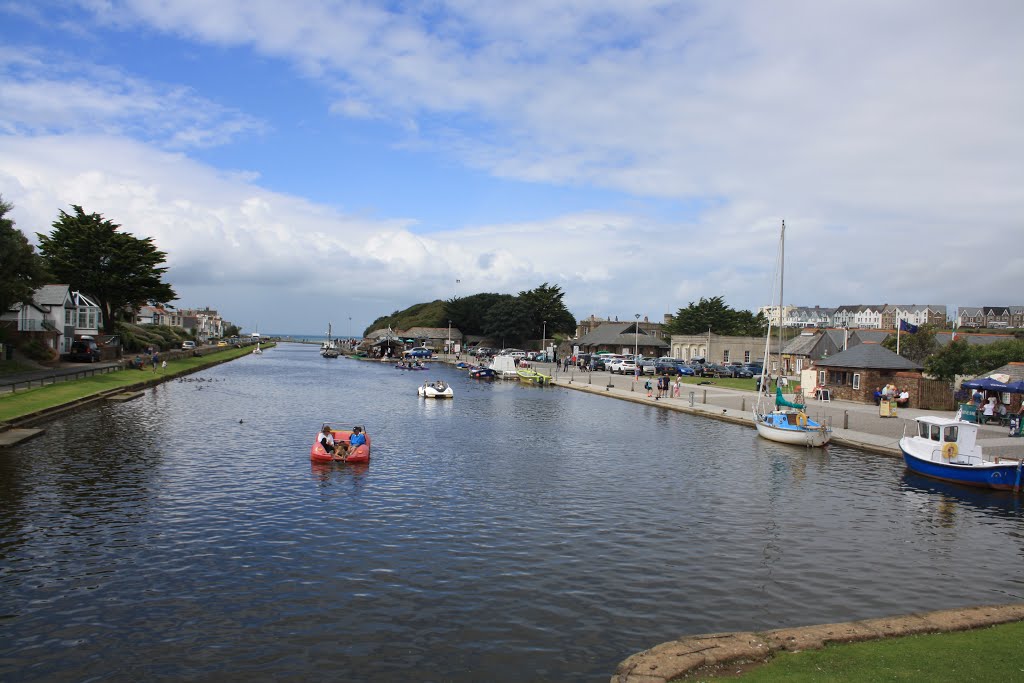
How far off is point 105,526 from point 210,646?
30.6ft

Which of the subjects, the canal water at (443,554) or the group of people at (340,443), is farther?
the group of people at (340,443)

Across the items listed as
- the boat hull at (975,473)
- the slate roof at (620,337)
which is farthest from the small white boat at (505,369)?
the boat hull at (975,473)

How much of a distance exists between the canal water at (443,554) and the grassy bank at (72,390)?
6.78m

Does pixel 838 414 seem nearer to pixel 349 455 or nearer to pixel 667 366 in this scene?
pixel 349 455

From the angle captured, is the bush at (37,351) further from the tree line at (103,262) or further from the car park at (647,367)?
the car park at (647,367)

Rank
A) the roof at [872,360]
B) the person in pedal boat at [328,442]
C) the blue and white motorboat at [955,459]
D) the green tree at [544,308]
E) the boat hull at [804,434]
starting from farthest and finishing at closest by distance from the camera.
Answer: the green tree at [544,308], the roof at [872,360], the boat hull at [804,434], the person in pedal boat at [328,442], the blue and white motorboat at [955,459]

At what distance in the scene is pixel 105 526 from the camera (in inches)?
783

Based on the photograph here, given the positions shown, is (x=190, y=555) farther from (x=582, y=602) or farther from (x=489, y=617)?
(x=582, y=602)

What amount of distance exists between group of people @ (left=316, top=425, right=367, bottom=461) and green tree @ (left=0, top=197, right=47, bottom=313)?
36.9 m

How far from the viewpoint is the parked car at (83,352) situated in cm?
7575

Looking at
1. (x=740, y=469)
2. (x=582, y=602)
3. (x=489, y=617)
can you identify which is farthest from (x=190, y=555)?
(x=740, y=469)

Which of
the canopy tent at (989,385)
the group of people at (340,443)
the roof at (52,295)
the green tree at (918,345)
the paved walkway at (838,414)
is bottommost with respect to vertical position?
Result: the group of people at (340,443)

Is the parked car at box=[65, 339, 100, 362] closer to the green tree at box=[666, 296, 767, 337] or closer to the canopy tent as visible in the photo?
the canopy tent

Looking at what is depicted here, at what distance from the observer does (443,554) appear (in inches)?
718
